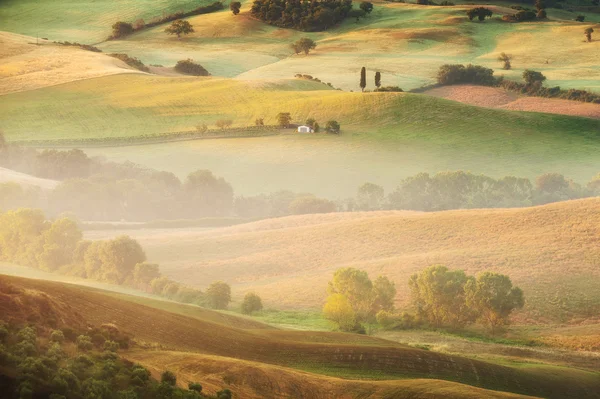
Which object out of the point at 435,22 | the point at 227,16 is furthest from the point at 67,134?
the point at 435,22

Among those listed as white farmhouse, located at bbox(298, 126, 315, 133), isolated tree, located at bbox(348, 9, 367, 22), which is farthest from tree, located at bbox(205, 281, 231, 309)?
isolated tree, located at bbox(348, 9, 367, 22)

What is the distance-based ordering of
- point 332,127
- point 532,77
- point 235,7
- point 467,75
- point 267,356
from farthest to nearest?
point 235,7
point 467,75
point 532,77
point 332,127
point 267,356

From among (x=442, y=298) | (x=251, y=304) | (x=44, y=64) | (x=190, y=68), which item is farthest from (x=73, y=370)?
(x=190, y=68)

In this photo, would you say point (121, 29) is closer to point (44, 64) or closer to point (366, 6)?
point (44, 64)

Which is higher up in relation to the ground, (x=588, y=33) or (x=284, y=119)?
(x=588, y=33)

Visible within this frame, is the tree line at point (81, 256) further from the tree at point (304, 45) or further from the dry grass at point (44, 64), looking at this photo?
the tree at point (304, 45)

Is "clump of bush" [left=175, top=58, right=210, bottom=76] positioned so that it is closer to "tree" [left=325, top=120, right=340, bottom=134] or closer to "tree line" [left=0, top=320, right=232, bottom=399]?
"tree" [left=325, top=120, right=340, bottom=134]
